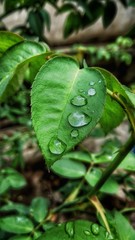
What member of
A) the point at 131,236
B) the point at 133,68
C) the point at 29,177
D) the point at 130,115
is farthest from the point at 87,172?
the point at 133,68

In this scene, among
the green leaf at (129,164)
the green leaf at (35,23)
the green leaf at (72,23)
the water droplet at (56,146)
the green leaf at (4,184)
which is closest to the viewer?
the water droplet at (56,146)

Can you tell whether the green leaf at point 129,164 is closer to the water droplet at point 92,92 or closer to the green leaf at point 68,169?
the green leaf at point 68,169

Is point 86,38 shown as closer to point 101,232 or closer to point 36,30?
point 36,30

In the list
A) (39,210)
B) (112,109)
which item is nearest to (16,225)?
(39,210)

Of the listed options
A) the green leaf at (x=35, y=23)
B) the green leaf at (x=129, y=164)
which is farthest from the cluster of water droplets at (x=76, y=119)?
the green leaf at (x=35, y=23)

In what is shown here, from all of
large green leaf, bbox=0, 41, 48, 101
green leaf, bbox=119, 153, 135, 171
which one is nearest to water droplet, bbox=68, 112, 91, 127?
large green leaf, bbox=0, 41, 48, 101

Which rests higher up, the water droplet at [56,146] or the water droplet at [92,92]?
the water droplet at [92,92]
